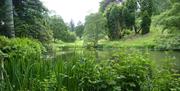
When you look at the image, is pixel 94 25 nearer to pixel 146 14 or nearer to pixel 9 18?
pixel 146 14

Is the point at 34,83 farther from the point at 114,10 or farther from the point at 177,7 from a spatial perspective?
the point at 114,10

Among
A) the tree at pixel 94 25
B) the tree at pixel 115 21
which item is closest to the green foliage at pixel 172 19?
the tree at pixel 94 25

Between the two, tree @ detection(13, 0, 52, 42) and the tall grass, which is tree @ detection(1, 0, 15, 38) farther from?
the tall grass

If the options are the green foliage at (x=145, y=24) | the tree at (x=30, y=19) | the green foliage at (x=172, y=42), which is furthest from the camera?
the green foliage at (x=145, y=24)

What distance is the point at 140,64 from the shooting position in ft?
16.3

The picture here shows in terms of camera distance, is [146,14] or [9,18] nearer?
[9,18]

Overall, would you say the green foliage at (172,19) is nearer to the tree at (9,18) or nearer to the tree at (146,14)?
the tree at (9,18)

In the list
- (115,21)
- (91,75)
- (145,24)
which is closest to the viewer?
(91,75)

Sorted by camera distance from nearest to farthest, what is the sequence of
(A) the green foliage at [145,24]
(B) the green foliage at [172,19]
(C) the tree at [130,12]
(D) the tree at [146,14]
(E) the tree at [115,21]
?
(B) the green foliage at [172,19]
(D) the tree at [146,14]
(A) the green foliage at [145,24]
(C) the tree at [130,12]
(E) the tree at [115,21]

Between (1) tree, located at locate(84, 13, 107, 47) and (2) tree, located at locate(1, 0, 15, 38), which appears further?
(1) tree, located at locate(84, 13, 107, 47)

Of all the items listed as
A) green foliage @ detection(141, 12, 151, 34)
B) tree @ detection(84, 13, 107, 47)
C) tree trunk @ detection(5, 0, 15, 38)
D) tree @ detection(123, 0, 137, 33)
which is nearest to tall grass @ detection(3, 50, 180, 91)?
tree trunk @ detection(5, 0, 15, 38)

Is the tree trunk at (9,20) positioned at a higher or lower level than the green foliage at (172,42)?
higher

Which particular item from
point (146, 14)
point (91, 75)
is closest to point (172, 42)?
point (146, 14)

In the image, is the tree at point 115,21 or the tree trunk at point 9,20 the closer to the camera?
the tree trunk at point 9,20
